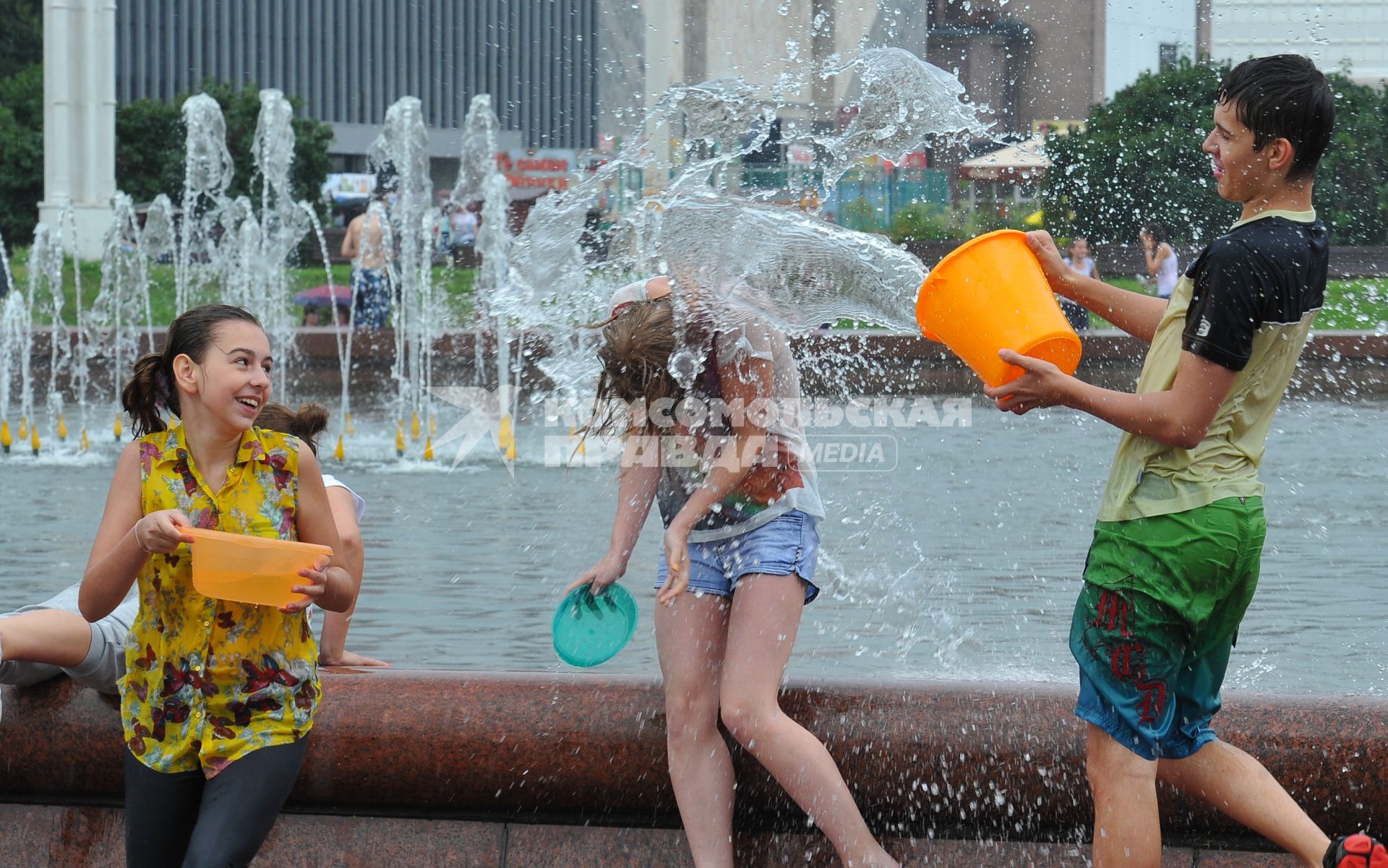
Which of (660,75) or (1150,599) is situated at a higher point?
(660,75)

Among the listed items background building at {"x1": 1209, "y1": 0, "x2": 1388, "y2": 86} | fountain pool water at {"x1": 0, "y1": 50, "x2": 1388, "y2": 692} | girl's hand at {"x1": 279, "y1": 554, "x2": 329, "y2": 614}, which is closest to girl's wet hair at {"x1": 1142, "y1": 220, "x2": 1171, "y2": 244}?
background building at {"x1": 1209, "y1": 0, "x2": 1388, "y2": 86}

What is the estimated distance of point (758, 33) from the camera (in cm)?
1892

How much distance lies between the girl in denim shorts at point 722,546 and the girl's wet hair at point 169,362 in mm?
715

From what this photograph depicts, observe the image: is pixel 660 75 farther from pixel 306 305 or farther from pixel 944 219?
pixel 944 219

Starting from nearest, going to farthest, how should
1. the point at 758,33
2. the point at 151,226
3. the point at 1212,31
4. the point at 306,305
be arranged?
the point at 1212,31 < the point at 758,33 < the point at 306,305 < the point at 151,226

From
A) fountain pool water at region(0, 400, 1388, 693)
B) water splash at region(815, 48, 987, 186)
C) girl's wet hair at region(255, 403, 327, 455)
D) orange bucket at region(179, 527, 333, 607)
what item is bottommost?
fountain pool water at region(0, 400, 1388, 693)

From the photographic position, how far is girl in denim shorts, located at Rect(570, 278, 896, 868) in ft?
8.80

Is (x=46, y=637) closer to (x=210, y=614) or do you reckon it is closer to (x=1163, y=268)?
(x=210, y=614)

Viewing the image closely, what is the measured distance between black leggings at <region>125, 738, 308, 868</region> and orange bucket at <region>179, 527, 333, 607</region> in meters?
0.25

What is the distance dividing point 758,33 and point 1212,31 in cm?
639

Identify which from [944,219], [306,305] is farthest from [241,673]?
[306,305]

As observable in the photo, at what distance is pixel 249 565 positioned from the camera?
2.32 m

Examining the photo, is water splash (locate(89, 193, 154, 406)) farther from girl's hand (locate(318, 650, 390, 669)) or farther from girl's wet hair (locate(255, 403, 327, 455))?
girl's wet hair (locate(255, 403, 327, 455))

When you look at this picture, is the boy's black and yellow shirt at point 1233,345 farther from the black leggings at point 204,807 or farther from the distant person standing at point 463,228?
the distant person standing at point 463,228
